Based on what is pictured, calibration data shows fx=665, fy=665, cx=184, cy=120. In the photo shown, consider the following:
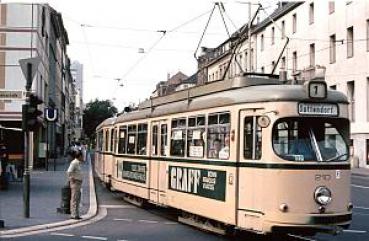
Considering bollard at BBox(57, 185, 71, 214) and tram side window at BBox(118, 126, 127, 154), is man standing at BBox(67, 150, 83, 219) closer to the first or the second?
bollard at BBox(57, 185, 71, 214)

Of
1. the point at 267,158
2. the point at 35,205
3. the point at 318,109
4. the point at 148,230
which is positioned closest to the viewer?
the point at 267,158

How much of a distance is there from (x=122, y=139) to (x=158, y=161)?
14.9 feet

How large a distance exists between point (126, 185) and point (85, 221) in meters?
3.95

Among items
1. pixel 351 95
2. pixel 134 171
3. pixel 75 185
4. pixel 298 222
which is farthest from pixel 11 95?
pixel 351 95

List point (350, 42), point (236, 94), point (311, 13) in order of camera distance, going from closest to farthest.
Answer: point (236, 94) < point (350, 42) < point (311, 13)

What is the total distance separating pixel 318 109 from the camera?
36.9 ft

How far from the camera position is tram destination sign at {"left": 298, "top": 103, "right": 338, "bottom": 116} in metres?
11.1

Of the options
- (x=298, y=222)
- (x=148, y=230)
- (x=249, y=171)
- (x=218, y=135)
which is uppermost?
(x=218, y=135)

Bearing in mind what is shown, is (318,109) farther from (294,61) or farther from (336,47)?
(294,61)

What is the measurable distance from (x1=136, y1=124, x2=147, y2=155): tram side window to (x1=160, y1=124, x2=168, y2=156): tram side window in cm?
155

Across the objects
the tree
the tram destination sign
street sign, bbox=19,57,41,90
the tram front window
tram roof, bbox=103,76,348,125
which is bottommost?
the tram front window

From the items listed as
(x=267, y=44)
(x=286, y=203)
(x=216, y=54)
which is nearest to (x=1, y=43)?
(x=286, y=203)

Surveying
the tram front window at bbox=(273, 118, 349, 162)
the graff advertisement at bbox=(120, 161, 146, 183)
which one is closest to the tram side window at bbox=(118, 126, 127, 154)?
the graff advertisement at bbox=(120, 161, 146, 183)

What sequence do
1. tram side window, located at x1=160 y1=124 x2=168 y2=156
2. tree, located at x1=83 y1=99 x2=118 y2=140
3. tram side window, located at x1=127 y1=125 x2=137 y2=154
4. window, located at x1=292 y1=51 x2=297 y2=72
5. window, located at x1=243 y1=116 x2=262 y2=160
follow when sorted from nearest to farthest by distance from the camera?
window, located at x1=243 y1=116 x2=262 y2=160 < tram side window, located at x1=160 y1=124 x2=168 y2=156 < tram side window, located at x1=127 y1=125 x2=137 y2=154 < window, located at x1=292 y1=51 x2=297 y2=72 < tree, located at x1=83 y1=99 x2=118 y2=140
